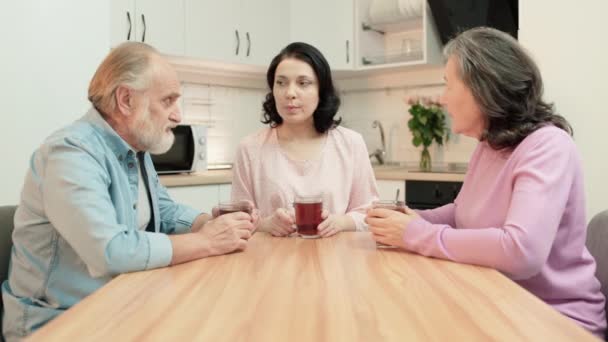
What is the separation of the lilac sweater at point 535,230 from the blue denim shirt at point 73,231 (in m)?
0.64

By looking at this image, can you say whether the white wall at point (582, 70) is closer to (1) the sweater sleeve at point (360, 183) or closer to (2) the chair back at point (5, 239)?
(1) the sweater sleeve at point (360, 183)

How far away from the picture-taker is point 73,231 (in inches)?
44.9

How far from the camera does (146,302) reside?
88 cm

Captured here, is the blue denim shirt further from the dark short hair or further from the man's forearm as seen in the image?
the dark short hair

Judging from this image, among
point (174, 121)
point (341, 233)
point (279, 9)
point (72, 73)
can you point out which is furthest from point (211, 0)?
point (341, 233)

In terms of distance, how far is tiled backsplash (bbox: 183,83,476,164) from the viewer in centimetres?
369

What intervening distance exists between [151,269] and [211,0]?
2550 millimetres

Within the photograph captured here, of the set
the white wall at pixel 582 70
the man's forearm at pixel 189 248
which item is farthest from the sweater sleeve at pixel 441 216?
the white wall at pixel 582 70

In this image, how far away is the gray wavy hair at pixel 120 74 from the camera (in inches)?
55.3

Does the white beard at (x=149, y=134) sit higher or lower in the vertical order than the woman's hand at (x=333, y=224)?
higher

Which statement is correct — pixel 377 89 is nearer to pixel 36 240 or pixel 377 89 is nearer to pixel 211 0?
pixel 211 0

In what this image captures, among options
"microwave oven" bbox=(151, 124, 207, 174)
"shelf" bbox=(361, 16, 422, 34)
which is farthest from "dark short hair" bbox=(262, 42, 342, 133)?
"shelf" bbox=(361, 16, 422, 34)

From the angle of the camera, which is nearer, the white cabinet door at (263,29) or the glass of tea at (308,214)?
the glass of tea at (308,214)

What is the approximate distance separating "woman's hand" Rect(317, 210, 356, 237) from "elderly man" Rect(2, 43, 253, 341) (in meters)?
0.24
